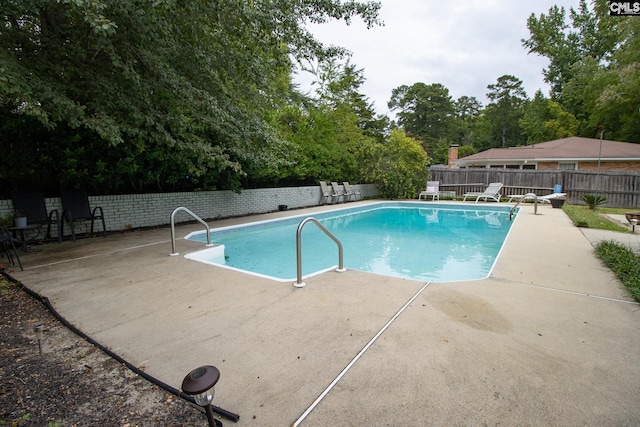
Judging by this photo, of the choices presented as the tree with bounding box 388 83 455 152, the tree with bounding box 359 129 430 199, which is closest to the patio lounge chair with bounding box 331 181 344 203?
the tree with bounding box 359 129 430 199

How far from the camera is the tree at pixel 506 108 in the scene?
35875 mm

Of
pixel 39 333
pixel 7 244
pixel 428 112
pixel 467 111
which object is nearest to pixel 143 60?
pixel 7 244

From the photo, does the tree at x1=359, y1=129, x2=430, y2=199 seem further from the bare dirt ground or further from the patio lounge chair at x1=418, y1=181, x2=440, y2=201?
the bare dirt ground

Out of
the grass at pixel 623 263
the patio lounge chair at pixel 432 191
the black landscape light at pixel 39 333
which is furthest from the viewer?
the patio lounge chair at pixel 432 191

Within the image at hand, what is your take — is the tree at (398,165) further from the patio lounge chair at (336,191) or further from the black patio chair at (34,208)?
the black patio chair at (34,208)

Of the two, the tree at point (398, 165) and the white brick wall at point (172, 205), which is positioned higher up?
the tree at point (398, 165)

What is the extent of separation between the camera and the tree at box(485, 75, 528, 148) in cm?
3588

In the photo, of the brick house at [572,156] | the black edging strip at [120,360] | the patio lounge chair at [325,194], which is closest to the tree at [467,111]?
the brick house at [572,156]

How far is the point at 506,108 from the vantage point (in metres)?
37.4

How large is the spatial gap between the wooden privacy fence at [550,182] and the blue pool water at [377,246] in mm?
4362

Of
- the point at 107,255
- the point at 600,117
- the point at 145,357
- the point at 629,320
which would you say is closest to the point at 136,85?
the point at 107,255

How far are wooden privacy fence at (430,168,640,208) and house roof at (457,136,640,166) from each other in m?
3.45

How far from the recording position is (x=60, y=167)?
584 centimetres

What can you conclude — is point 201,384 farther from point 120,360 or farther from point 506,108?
point 506,108
